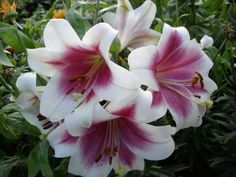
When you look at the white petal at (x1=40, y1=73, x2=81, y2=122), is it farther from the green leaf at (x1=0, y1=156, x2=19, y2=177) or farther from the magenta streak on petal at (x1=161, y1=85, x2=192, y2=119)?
the green leaf at (x1=0, y1=156, x2=19, y2=177)

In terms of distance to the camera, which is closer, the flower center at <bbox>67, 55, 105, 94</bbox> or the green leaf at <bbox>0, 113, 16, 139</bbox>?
the flower center at <bbox>67, 55, 105, 94</bbox>

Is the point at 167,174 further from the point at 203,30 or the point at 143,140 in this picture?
the point at 203,30

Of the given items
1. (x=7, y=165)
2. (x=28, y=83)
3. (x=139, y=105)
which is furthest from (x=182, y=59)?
(x=7, y=165)

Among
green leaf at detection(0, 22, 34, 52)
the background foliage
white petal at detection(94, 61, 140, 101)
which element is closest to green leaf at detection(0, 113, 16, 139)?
the background foliage

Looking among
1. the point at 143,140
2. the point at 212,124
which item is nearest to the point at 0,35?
the point at 143,140

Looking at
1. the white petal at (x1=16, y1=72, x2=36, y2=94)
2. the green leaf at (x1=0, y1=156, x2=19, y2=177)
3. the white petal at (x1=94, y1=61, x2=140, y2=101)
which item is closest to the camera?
the white petal at (x1=94, y1=61, x2=140, y2=101)

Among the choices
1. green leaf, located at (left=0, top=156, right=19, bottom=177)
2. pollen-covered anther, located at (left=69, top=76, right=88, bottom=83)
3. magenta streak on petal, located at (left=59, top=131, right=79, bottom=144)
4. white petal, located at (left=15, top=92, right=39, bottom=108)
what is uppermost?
pollen-covered anther, located at (left=69, top=76, right=88, bottom=83)

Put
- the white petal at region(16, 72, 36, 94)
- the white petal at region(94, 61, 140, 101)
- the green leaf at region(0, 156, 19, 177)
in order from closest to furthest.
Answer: the white petal at region(94, 61, 140, 101) → the white petal at region(16, 72, 36, 94) → the green leaf at region(0, 156, 19, 177)

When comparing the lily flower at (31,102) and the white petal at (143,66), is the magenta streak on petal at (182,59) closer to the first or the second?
the white petal at (143,66)
